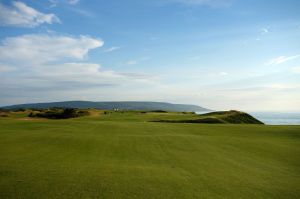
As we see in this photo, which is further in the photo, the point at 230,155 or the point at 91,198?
the point at 230,155

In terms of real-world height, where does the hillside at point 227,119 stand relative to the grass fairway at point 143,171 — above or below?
above

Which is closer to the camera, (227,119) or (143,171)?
(143,171)

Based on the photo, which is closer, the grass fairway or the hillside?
the grass fairway

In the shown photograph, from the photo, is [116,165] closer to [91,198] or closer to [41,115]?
[91,198]

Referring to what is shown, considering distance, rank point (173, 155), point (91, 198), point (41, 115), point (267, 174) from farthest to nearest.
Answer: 1. point (41, 115)
2. point (173, 155)
3. point (267, 174)
4. point (91, 198)

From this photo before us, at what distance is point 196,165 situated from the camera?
14.5 m

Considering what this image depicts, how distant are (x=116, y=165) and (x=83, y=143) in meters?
8.16

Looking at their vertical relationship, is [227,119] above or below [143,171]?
above

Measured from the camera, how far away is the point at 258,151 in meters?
20.3

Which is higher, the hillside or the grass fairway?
the hillside

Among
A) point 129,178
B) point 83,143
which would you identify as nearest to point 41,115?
point 83,143

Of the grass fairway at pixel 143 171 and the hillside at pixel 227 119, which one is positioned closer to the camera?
the grass fairway at pixel 143 171

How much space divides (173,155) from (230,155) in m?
3.85

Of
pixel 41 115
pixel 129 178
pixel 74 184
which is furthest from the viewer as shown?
pixel 41 115
